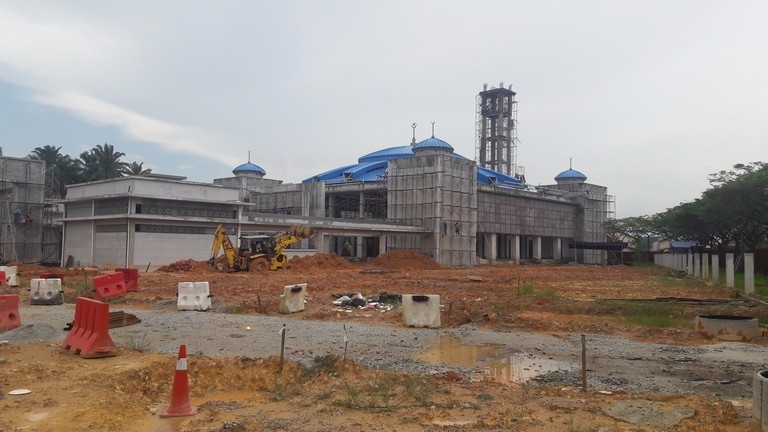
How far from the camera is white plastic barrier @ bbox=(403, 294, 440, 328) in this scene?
1344cm

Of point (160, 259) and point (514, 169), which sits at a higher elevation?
point (514, 169)

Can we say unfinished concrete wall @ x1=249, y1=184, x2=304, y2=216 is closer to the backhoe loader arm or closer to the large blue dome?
the large blue dome

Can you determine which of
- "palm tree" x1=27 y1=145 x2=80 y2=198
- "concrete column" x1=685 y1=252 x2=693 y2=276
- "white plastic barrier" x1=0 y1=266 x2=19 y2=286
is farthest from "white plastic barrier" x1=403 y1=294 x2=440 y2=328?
"palm tree" x1=27 y1=145 x2=80 y2=198

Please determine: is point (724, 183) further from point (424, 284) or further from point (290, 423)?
point (290, 423)

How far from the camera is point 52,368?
27.9 ft

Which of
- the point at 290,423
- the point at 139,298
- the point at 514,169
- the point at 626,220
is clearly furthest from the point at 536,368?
the point at 626,220

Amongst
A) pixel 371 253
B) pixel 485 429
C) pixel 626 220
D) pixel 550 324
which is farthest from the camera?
pixel 626 220

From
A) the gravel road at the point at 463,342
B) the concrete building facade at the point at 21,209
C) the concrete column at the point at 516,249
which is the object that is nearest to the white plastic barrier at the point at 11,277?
the gravel road at the point at 463,342

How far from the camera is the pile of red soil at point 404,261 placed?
Answer: 42.5 meters

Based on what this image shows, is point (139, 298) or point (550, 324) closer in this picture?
point (550, 324)

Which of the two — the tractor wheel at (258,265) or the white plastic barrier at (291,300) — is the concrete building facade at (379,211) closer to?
the tractor wheel at (258,265)

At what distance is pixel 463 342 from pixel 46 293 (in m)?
12.3

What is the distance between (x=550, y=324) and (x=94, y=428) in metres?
10.6

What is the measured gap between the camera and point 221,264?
3216cm
